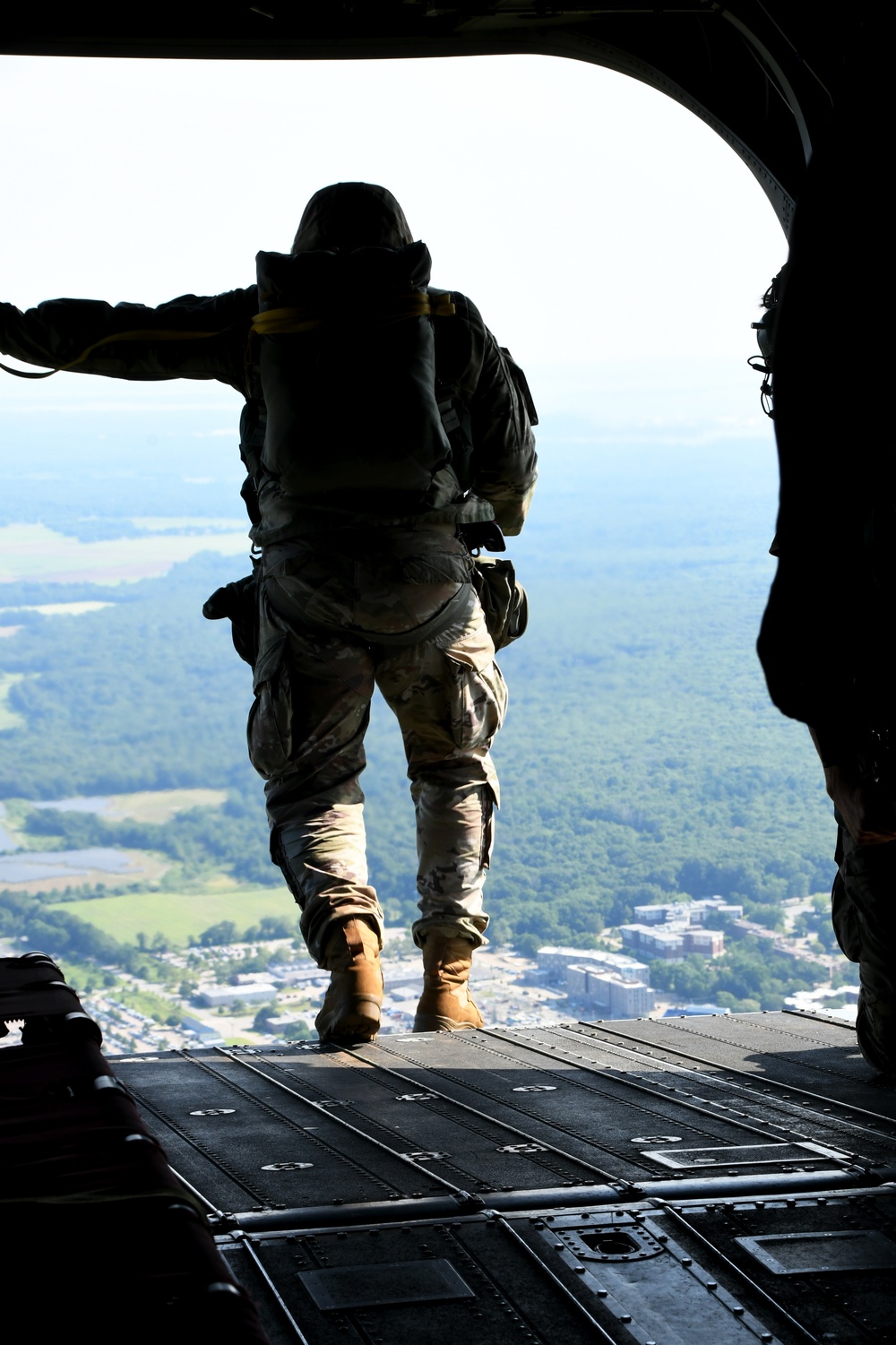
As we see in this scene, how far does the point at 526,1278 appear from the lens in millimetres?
2244

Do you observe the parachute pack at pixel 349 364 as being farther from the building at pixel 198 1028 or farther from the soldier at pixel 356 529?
the building at pixel 198 1028

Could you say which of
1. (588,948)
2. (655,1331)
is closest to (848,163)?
(655,1331)

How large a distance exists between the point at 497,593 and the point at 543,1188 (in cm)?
254

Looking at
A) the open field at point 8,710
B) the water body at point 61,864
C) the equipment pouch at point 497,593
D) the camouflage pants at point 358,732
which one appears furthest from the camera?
the open field at point 8,710

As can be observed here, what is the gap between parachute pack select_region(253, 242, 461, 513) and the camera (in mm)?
4180

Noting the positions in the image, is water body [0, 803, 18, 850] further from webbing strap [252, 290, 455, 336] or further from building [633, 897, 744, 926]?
webbing strap [252, 290, 455, 336]

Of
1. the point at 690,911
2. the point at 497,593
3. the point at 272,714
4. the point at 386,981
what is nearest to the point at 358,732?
the point at 272,714

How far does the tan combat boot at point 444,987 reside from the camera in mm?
4488

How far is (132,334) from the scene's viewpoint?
4617 millimetres

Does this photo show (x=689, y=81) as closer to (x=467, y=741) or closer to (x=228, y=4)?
(x=228, y=4)

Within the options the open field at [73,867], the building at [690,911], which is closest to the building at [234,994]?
the open field at [73,867]

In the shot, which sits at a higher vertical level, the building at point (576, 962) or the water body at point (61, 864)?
the water body at point (61, 864)

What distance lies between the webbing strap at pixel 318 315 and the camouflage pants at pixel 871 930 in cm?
180

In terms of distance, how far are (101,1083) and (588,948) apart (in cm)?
4556
